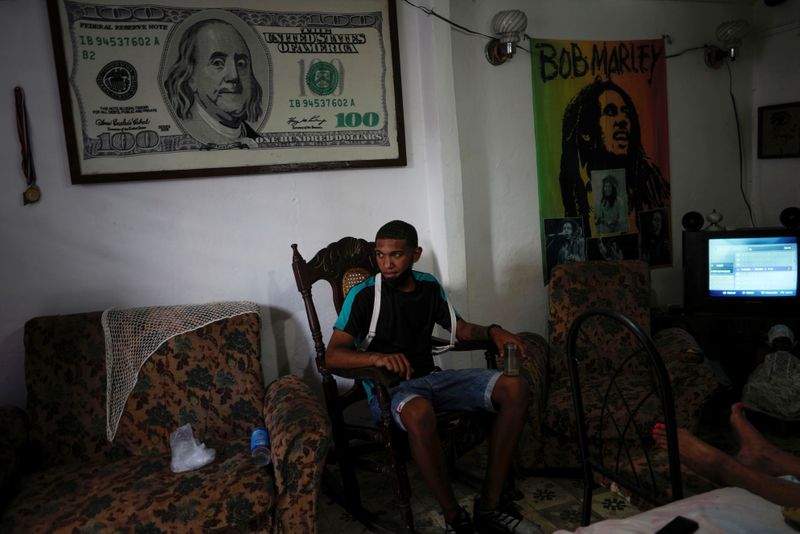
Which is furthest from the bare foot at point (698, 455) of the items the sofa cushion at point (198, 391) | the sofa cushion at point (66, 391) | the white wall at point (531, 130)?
the sofa cushion at point (66, 391)

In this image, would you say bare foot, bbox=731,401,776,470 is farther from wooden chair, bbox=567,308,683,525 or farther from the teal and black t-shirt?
the teal and black t-shirt

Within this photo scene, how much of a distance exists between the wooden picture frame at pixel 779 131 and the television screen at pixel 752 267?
1098mm

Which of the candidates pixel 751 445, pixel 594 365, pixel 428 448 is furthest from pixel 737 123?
pixel 428 448

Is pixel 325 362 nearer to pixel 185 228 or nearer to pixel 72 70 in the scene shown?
pixel 185 228

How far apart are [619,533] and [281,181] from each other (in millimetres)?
2226

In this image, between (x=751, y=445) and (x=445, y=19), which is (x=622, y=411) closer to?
(x=751, y=445)

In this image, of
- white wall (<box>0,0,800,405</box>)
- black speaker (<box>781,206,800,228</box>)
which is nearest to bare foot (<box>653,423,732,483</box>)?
white wall (<box>0,0,800,405</box>)

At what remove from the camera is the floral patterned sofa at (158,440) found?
1797 millimetres

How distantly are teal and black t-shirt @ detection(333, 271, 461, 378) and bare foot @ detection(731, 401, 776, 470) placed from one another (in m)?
1.20

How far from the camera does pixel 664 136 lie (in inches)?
142

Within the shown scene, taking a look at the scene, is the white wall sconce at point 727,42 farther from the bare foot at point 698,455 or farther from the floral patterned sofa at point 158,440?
the floral patterned sofa at point 158,440

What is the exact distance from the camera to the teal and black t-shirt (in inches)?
91.7

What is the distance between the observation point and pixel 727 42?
3584mm

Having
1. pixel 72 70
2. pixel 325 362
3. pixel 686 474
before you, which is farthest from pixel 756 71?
pixel 72 70
